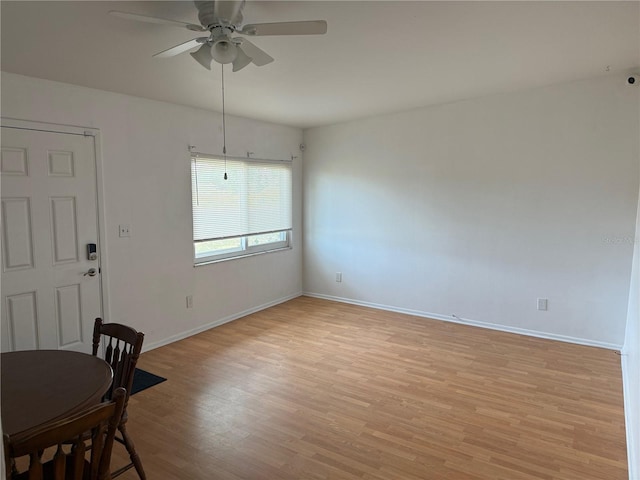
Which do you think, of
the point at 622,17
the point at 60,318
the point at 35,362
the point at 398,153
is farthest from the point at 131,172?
the point at 622,17

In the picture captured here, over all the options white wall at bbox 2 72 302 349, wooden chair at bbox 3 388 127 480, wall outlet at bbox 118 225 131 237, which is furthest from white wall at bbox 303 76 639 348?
wooden chair at bbox 3 388 127 480

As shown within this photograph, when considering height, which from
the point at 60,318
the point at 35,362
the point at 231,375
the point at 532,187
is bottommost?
the point at 231,375

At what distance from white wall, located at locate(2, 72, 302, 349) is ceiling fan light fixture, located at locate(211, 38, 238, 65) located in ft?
6.03

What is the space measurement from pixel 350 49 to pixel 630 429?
3.01 m

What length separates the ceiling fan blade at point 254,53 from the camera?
2174 mm

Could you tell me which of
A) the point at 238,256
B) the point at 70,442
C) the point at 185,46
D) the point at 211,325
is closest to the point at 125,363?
the point at 70,442

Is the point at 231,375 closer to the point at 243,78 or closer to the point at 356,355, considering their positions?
the point at 356,355

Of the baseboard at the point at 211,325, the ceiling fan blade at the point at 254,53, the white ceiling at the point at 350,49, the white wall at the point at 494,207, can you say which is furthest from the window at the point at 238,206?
the ceiling fan blade at the point at 254,53

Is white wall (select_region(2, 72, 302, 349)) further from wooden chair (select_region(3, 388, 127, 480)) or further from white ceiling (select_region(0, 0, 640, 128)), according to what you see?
wooden chair (select_region(3, 388, 127, 480))

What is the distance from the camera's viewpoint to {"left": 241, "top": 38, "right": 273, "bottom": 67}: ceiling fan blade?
2.17m

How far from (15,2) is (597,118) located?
447 centimetres

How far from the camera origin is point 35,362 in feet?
6.28

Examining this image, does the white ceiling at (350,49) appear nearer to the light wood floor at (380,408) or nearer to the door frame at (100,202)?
the door frame at (100,202)

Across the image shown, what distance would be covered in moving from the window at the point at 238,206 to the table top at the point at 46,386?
8.41 ft
